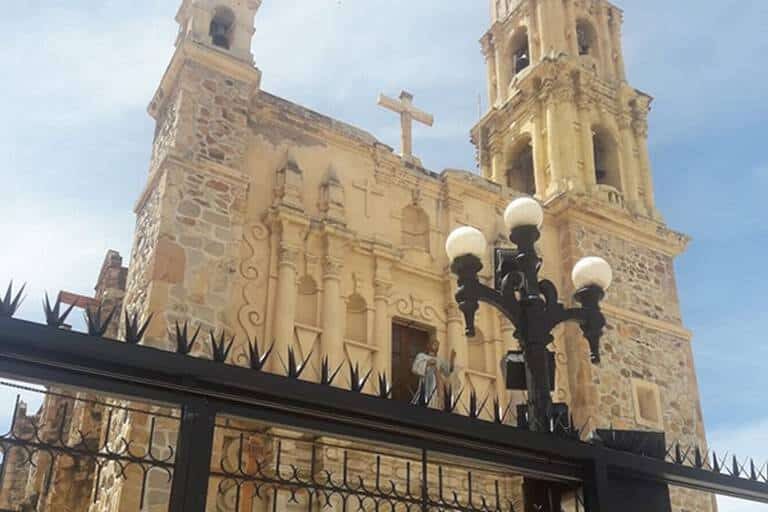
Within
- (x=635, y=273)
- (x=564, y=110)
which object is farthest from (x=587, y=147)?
(x=635, y=273)

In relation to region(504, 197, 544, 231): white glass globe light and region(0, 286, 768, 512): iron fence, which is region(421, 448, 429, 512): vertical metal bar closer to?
region(0, 286, 768, 512): iron fence

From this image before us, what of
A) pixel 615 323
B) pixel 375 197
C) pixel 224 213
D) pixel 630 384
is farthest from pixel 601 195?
pixel 224 213

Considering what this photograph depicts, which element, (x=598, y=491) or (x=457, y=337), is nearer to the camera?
(x=598, y=491)

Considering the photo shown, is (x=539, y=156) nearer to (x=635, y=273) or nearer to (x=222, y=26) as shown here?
(x=635, y=273)

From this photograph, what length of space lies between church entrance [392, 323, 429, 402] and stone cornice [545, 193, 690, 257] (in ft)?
11.5

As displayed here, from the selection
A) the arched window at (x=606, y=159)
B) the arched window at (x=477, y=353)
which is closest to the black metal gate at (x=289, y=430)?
the arched window at (x=477, y=353)

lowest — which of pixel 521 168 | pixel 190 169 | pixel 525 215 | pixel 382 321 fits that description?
pixel 525 215

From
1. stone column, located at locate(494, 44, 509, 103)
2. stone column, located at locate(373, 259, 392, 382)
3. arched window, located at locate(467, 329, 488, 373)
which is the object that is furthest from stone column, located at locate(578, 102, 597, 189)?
stone column, located at locate(373, 259, 392, 382)

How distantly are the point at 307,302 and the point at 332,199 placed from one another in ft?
5.15

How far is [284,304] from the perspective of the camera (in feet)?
35.2

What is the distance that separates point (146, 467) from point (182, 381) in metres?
0.33

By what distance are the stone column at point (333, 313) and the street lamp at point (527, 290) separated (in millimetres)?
4476

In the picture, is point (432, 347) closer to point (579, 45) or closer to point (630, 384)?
point (630, 384)

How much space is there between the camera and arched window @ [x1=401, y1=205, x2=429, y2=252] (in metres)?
12.8
